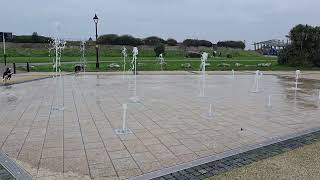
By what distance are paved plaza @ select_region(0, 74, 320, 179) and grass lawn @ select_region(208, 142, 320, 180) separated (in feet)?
2.96

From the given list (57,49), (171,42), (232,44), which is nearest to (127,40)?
(171,42)

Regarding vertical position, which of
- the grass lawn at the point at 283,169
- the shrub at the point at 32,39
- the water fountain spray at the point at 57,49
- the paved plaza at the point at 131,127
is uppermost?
the shrub at the point at 32,39

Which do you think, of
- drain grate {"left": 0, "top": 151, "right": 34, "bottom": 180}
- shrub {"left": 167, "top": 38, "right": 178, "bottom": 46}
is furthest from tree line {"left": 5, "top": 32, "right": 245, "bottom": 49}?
Answer: drain grate {"left": 0, "top": 151, "right": 34, "bottom": 180}

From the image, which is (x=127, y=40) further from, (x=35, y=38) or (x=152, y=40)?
(x=35, y=38)

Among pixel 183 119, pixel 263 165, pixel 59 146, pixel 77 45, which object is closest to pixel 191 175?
pixel 263 165

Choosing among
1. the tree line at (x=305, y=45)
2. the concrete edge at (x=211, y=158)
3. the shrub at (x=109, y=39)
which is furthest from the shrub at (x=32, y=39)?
the concrete edge at (x=211, y=158)

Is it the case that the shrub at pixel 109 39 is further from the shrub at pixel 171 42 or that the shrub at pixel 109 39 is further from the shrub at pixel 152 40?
the shrub at pixel 171 42

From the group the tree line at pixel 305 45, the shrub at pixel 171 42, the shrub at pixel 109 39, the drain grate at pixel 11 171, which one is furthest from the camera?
the shrub at pixel 171 42

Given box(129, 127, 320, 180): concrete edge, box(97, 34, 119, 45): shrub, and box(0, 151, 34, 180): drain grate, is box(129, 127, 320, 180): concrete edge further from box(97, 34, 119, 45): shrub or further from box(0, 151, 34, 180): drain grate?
box(97, 34, 119, 45): shrub

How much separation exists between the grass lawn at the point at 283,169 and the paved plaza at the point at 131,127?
2.96 ft

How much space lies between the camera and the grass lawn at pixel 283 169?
535cm

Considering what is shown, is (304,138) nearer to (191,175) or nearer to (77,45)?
(191,175)

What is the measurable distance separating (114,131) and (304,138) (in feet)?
12.7

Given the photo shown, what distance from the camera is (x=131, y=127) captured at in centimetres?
841
